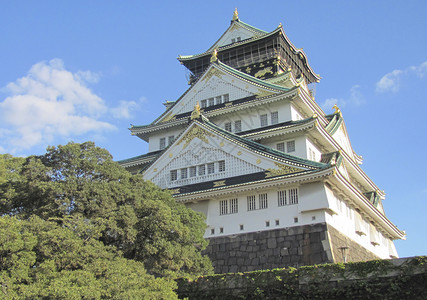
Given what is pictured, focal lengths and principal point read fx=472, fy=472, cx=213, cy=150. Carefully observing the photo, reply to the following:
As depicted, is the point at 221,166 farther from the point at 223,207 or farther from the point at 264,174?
the point at 264,174

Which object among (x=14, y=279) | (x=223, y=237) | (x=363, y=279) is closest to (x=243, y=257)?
(x=223, y=237)

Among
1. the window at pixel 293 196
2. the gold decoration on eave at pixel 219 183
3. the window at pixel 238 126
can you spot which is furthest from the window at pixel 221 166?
the window at pixel 238 126

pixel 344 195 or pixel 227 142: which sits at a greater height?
pixel 227 142

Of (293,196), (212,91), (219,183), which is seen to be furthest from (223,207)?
(212,91)

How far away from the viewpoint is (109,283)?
16922 millimetres

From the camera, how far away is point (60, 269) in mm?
17797

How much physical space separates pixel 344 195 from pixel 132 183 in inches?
524

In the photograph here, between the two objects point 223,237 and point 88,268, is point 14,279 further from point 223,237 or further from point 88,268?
point 223,237

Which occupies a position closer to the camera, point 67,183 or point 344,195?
point 67,183

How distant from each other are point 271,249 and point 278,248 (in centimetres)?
43

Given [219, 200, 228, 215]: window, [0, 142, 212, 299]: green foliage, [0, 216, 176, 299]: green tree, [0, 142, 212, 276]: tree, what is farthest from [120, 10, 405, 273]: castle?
[0, 216, 176, 299]: green tree

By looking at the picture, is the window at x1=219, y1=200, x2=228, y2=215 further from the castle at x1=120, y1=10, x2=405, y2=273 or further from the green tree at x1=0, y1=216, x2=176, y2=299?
the green tree at x1=0, y1=216, x2=176, y2=299

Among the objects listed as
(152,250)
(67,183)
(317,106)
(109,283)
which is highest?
(317,106)

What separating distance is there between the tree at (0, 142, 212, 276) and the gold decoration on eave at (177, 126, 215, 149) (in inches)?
350
